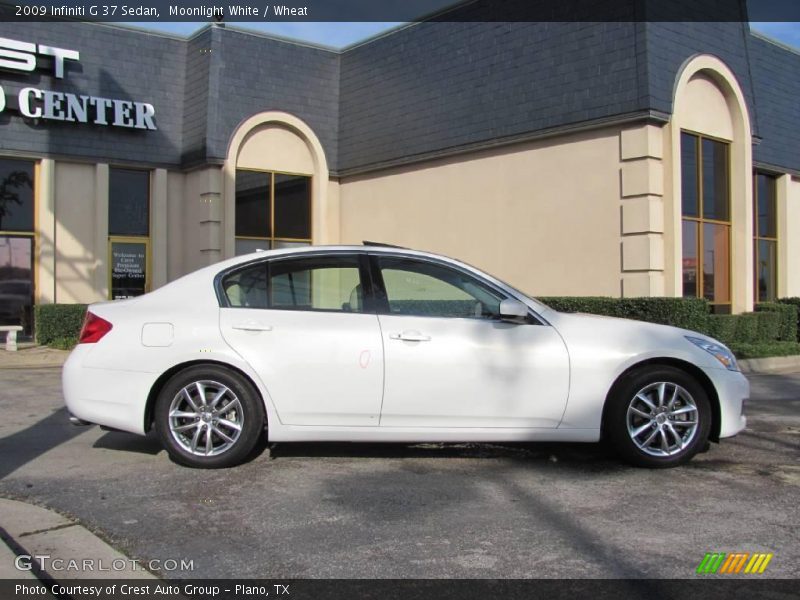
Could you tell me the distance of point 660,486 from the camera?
4.97 metres

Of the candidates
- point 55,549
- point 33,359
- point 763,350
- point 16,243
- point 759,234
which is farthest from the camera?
point 759,234

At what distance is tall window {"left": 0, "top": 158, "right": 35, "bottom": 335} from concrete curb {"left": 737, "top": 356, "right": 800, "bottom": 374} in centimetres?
1423

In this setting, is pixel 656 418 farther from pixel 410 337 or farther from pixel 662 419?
pixel 410 337

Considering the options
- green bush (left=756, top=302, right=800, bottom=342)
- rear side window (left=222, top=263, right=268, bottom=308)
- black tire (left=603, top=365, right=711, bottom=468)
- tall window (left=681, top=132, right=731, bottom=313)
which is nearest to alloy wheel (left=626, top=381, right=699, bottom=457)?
black tire (left=603, top=365, right=711, bottom=468)

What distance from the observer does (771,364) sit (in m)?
12.4

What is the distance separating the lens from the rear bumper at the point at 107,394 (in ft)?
17.5

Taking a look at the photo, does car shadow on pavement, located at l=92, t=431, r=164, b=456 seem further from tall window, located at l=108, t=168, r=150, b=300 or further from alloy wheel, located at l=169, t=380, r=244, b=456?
tall window, located at l=108, t=168, r=150, b=300

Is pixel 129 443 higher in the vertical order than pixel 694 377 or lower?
lower

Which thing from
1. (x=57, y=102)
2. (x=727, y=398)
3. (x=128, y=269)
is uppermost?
(x=57, y=102)

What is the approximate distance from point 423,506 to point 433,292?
1670 mm

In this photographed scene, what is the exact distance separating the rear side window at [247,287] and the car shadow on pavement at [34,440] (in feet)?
6.52

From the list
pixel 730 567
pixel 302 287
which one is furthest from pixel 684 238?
pixel 730 567

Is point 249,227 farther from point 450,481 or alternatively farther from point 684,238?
point 450,481

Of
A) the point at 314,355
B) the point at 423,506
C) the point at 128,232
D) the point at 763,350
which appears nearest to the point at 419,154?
the point at 128,232
